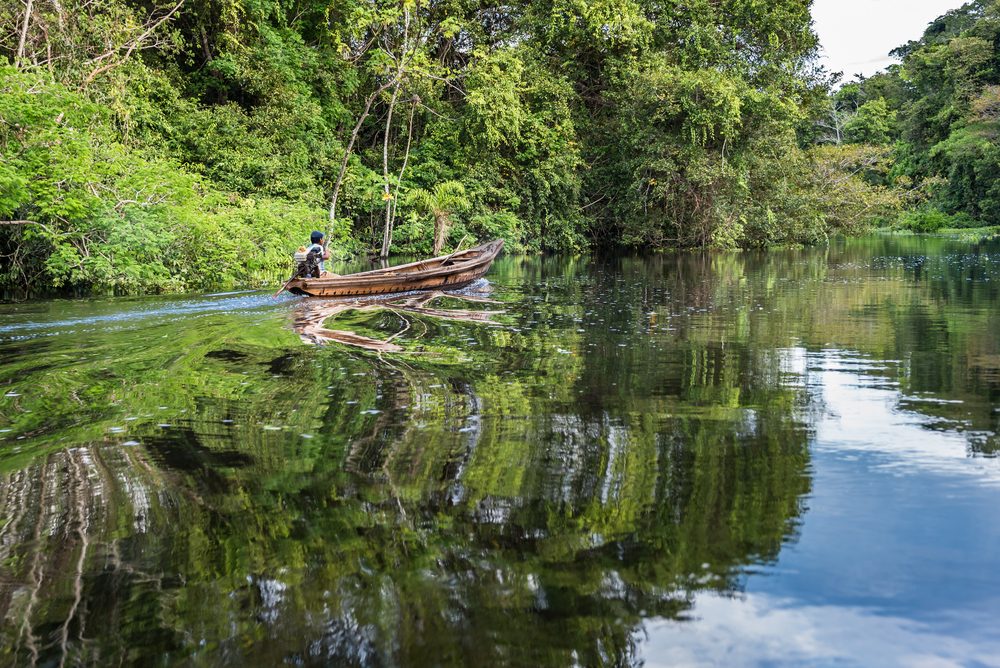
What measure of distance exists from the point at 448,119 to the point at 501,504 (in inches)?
1001

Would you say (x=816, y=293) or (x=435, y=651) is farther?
(x=816, y=293)

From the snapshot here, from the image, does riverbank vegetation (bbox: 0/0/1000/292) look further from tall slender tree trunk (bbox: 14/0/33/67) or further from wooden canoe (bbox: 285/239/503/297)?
wooden canoe (bbox: 285/239/503/297)

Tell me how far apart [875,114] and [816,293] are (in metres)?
49.6

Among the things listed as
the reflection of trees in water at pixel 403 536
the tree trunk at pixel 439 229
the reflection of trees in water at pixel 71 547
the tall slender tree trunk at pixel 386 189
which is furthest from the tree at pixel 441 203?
the reflection of trees in water at pixel 71 547

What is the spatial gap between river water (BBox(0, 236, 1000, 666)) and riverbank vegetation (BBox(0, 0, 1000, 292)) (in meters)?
10.3

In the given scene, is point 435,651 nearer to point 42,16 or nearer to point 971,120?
point 42,16

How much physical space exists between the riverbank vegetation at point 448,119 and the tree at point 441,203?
95 millimetres

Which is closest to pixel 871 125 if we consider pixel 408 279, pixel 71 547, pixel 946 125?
pixel 946 125

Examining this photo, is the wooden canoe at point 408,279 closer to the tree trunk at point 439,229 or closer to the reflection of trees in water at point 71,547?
the tree trunk at point 439,229

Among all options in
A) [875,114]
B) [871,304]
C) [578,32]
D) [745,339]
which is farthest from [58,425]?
[875,114]

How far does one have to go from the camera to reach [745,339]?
10.6m

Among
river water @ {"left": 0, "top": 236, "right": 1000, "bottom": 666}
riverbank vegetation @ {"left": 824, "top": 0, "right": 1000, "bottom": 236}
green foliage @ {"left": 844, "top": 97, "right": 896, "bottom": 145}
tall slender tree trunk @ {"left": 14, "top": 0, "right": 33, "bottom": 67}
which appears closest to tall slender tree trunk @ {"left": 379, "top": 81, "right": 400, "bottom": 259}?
tall slender tree trunk @ {"left": 14, "top": 0, "right": 33, "bottom": 67}

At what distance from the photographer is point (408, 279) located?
1631cm

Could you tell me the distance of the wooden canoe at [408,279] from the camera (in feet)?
48.8
